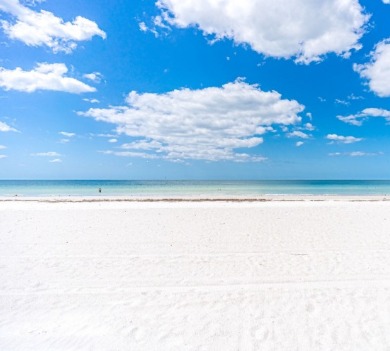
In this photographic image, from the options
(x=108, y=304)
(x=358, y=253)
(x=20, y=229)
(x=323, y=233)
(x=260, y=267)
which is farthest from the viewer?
(x=20, y=229)

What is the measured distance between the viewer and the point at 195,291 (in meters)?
6.42

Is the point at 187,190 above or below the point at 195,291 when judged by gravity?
above

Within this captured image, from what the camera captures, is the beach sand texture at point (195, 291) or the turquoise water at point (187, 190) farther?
the turquoise water at point (187, 190)

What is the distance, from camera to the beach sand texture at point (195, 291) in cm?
466

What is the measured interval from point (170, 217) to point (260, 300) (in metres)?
11.4

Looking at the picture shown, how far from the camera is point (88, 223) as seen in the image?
49.6ft

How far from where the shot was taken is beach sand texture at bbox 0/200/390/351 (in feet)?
15.3

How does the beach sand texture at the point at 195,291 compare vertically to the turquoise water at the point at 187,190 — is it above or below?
below

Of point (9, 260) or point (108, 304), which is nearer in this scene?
point (108, 304)

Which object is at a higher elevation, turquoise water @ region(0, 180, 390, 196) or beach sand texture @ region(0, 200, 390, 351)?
turquoise water @ region(0, 180, 390, 196)

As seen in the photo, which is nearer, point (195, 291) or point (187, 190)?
point (195, 291)

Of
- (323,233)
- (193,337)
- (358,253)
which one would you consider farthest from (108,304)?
(323,233)

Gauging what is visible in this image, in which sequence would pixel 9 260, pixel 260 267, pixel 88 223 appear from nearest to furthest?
pixel 260 267 < pixel 9 260 < pixel 88 223

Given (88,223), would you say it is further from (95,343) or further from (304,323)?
(304,323)
